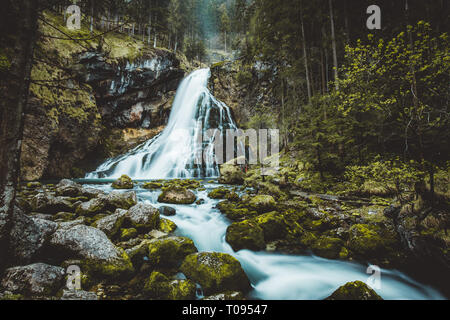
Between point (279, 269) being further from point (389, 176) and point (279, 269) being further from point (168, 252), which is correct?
point (389, 176)

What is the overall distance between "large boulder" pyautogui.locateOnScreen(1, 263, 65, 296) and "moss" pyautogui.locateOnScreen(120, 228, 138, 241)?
2010 millimetres

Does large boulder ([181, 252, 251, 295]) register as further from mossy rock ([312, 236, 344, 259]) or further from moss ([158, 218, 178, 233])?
moss ([158, 218, 178, 233])

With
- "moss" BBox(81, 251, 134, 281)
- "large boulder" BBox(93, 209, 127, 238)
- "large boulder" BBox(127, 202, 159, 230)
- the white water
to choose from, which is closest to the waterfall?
"large boulder" BBox(127, 202, 159, 230)

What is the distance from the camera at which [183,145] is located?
79.3 ft

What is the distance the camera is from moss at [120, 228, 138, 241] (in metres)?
5.16

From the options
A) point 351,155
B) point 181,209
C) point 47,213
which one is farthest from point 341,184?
point 47,213

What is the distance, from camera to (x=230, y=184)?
50.6 feet

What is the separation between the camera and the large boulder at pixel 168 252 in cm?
420

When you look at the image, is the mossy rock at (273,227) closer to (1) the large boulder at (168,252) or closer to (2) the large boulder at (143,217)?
(1) the large boulder at (168,252)

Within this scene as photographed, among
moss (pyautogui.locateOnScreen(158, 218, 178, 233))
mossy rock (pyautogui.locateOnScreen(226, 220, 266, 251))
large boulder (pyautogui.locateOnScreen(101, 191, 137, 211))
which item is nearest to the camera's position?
mossy rock (pyautogui.locateOnScreen(226, 220, 266, 251))

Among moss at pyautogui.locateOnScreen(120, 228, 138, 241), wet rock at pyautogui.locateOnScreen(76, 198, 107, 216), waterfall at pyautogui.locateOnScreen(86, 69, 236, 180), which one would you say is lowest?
moss at pyautogui.locateOnScreen(120, 228, 138, 241)

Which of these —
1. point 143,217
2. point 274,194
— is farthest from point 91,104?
point 274,194
